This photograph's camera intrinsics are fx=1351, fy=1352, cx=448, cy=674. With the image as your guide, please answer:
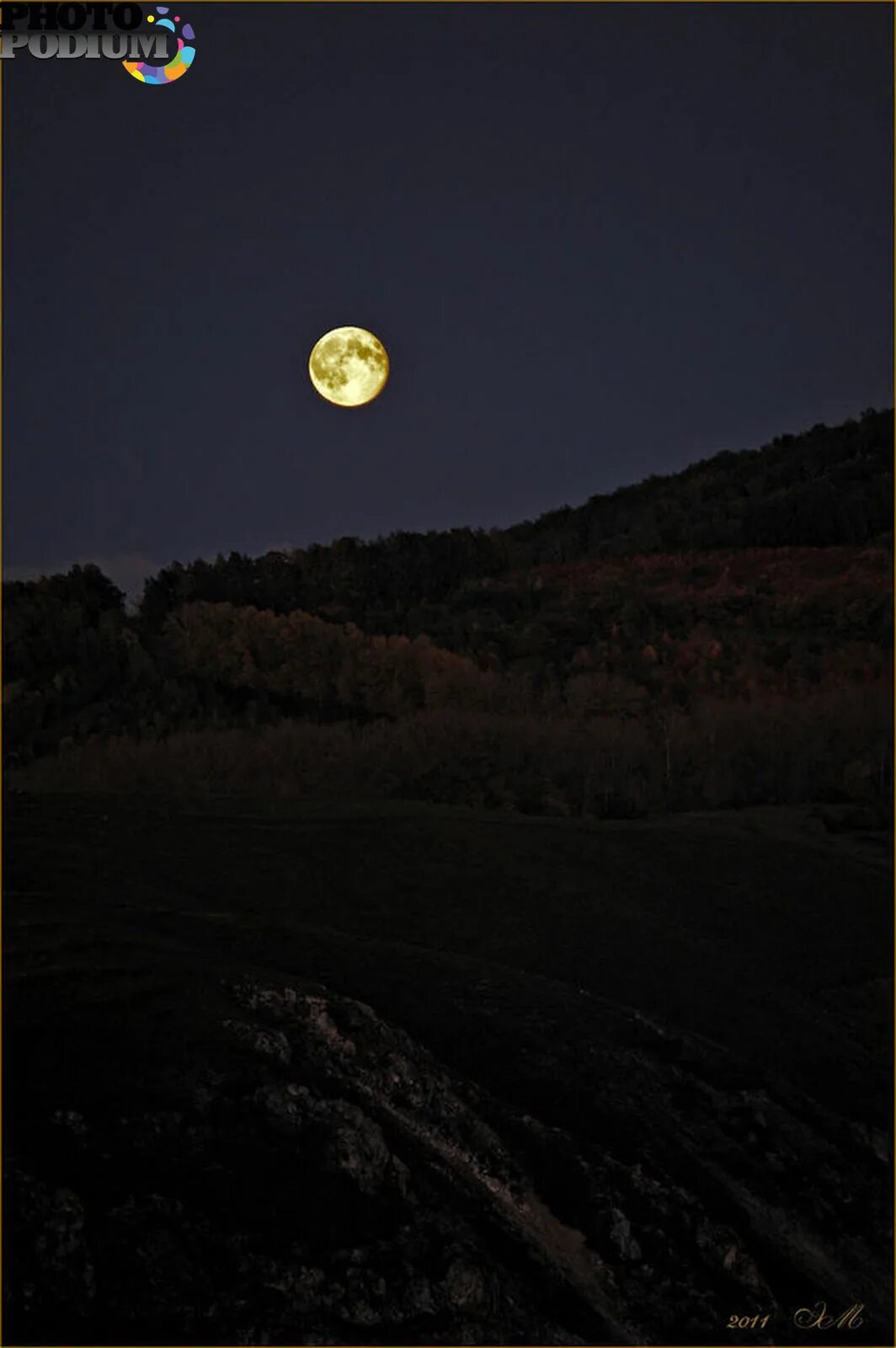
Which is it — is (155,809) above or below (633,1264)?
above

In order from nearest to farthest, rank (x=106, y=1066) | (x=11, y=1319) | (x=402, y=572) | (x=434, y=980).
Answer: (x=11, y=1319), (x=106, y=1066), (x=434, y=980), (x=402, y=572)

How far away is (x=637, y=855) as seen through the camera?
8.48 metres

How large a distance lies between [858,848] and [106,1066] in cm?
731

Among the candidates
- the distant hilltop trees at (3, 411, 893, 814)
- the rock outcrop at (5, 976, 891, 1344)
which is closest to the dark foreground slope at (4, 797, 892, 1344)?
the rock outcrop at (5, 976, 891, 1344)

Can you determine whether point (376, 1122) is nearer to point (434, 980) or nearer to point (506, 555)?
point (434, 980)

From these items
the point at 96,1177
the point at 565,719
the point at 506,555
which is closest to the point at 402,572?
the point at 506,555

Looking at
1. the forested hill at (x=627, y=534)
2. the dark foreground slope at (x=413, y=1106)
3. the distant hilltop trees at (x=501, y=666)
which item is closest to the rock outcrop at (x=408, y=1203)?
the dark foreground slope at (x=413, y=1106)

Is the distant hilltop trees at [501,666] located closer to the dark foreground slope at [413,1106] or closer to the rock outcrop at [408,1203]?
the dark foreground slope at [413,1106]

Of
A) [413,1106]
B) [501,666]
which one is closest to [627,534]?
[501,666]
